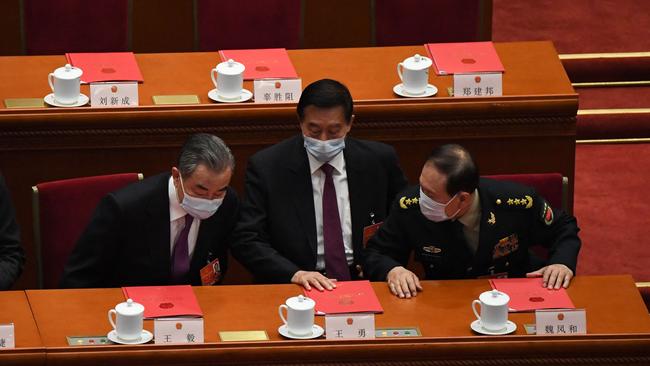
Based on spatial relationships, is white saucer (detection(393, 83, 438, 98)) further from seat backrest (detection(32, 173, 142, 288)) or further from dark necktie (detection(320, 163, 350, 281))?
seat backrest (detection(32, 173, 142, 288))

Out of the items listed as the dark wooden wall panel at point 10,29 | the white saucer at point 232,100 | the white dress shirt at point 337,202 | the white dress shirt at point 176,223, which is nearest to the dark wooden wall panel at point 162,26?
the dark wooden wall panel at point 10,29

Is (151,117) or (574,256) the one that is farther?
(151,117)

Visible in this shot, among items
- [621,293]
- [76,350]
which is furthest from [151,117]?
[621,293]

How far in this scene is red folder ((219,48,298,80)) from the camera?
16.3 feet

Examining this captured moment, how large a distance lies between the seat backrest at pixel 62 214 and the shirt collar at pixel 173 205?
0.18 meters

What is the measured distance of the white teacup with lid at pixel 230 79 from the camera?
15.9 ft

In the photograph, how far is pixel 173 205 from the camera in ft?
14.6

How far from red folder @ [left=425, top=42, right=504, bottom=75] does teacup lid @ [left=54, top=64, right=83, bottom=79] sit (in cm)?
94

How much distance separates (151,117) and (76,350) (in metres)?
0.97

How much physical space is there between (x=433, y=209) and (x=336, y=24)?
56.8 inches

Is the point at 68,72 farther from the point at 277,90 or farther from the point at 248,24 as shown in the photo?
the point at 248,24

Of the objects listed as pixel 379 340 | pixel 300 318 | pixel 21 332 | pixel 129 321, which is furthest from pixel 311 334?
pixel 21 332

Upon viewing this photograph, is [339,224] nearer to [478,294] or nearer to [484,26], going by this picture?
[478,294]

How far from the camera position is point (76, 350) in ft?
13.1
